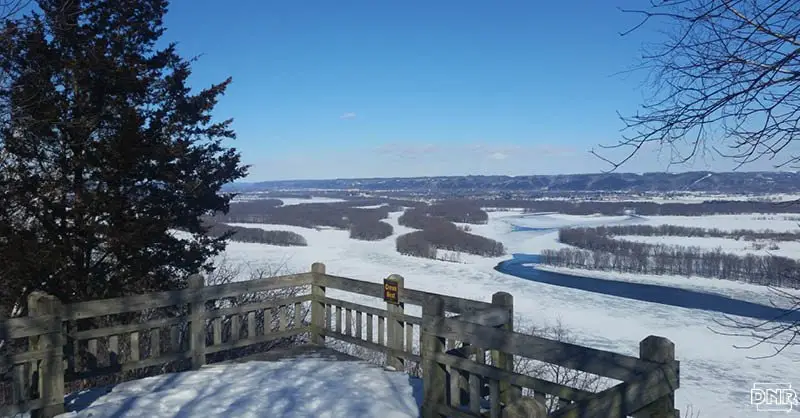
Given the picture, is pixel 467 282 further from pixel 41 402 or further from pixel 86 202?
pixel 41 402

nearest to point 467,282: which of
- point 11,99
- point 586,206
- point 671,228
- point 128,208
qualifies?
point 128,208

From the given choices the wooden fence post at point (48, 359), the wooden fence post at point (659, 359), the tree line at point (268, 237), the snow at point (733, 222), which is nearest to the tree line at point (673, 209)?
the snow at point (733, 222)

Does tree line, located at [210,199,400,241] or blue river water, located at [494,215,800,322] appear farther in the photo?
tree line, located at [210,199,400,241]

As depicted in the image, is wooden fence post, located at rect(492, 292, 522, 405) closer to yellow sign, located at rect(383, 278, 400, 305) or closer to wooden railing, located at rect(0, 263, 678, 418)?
wooden railing, located at rect(0, 263, 678, 418)

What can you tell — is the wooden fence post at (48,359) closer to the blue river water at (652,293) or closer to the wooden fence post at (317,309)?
the wooden fence post at (317,309)

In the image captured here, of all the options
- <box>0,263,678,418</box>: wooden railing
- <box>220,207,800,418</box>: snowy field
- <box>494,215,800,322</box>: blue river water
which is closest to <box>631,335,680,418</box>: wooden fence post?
<box>0,263,678,418</box>: wooden railing
